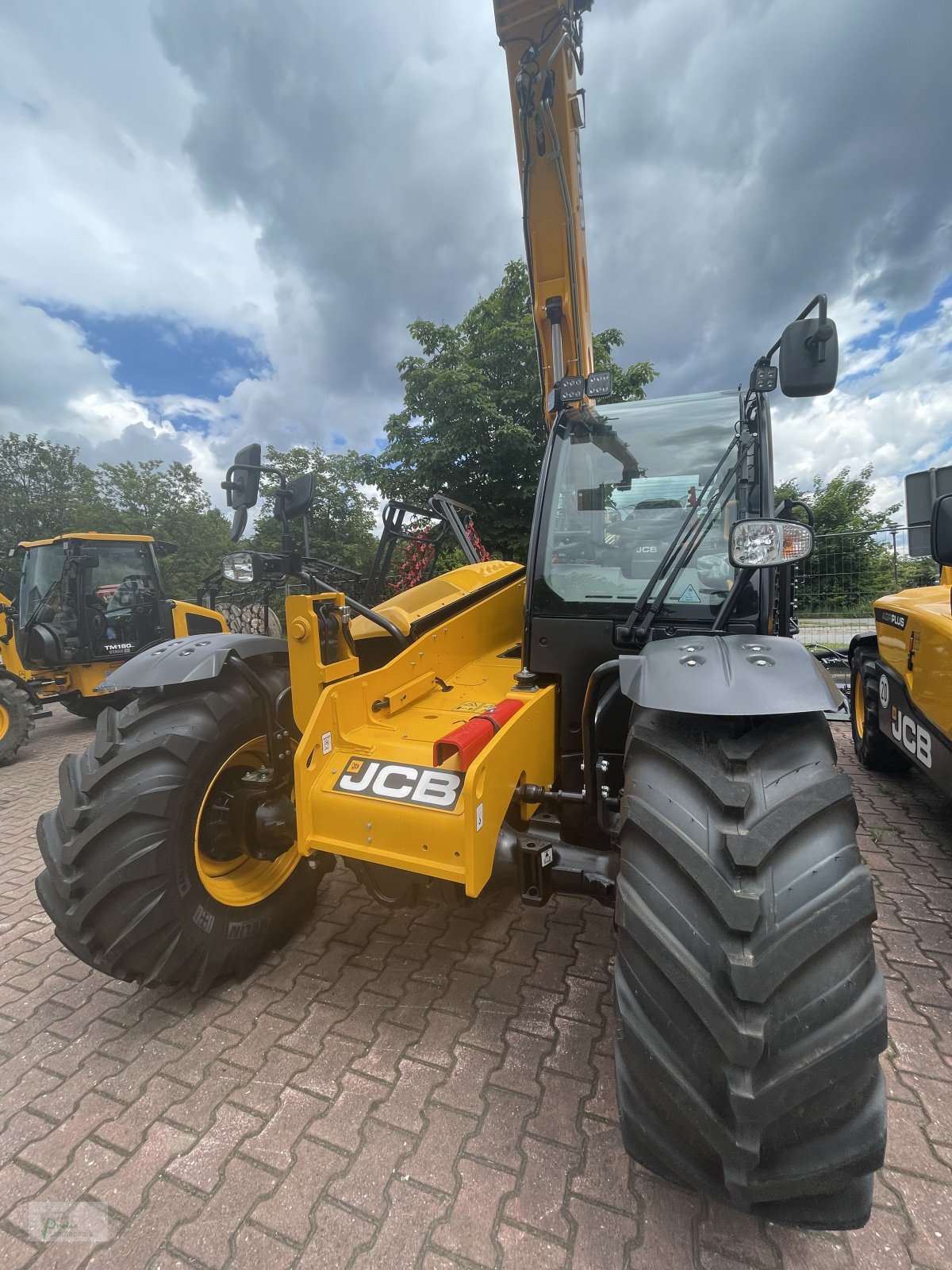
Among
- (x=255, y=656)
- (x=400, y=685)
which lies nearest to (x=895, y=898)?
(x=400, y=685)

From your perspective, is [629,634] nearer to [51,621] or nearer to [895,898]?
[895,898]

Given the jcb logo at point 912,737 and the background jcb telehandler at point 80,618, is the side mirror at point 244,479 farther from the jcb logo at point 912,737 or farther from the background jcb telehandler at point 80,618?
the background jcb telehandler at point 80,618

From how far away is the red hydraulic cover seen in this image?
1852 millimetres

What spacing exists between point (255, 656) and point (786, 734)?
201cm

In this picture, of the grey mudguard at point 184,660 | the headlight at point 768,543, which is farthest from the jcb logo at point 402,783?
the headlight at point 768,543

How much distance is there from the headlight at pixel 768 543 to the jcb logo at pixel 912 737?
7.59ft

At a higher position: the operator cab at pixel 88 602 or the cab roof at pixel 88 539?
the cab roof at pixel 88 539

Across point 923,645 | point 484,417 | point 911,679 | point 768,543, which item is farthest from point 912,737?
point 484,417

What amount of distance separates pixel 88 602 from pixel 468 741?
7587 mm

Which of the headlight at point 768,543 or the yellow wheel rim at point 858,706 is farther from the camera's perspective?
the yellow wheel rim at point 858,706

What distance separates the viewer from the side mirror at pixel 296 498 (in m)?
2.21

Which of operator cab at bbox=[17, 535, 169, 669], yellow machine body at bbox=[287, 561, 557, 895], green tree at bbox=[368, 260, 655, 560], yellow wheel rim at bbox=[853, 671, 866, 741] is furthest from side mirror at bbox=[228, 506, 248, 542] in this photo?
green tree at bbox=[368, 260, 655, 560]

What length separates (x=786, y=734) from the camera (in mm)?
1485

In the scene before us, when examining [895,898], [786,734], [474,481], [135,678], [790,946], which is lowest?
[895,898]
